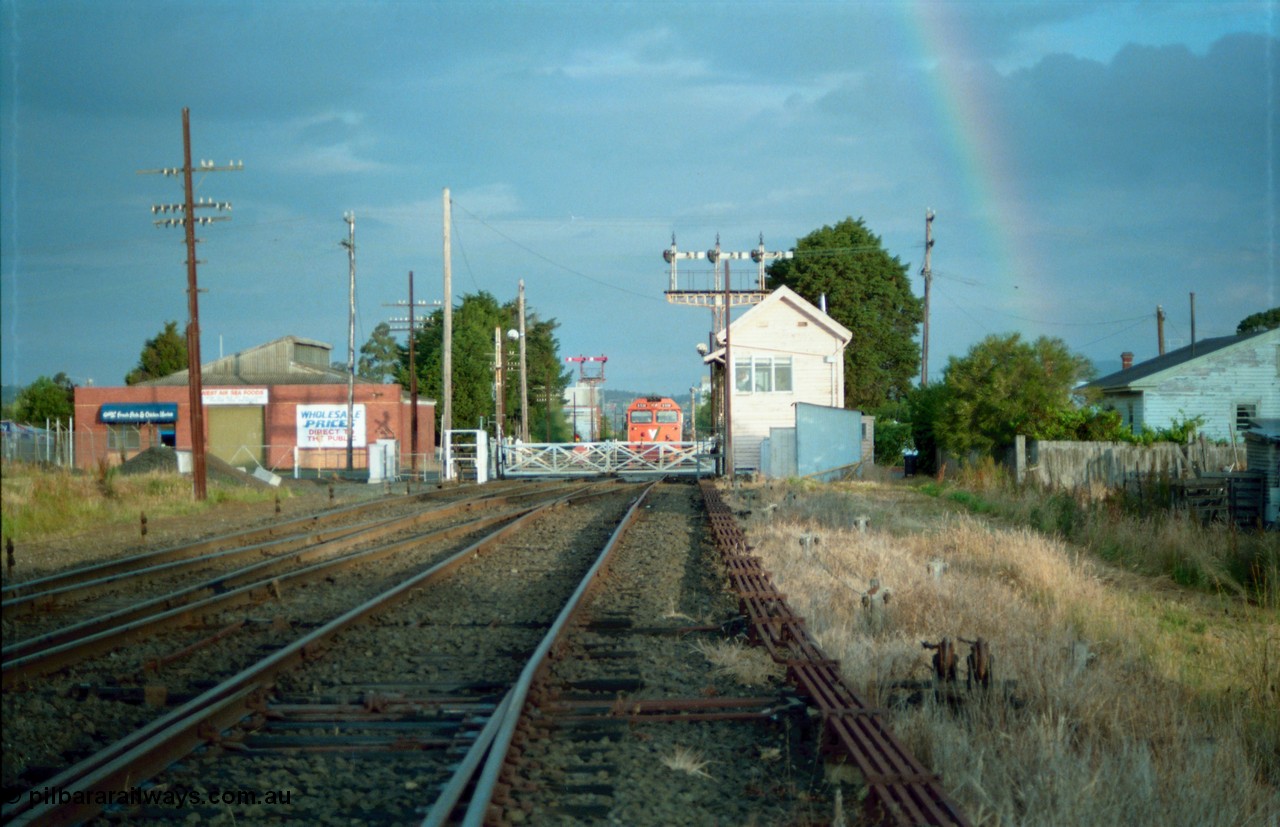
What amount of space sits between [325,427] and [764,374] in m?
28.2

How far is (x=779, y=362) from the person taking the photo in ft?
135

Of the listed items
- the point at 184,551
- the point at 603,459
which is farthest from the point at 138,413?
the point at 184,551

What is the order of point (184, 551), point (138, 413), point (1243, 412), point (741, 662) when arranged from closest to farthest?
1. point (741, 662)
2. point (184, 551)
3. point (1243, 412)
4. point (138, 413)

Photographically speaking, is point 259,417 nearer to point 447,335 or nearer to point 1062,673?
point 447,335

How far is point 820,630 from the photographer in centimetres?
787

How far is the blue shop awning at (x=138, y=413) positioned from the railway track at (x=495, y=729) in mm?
54214

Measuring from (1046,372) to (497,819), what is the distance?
28080mm

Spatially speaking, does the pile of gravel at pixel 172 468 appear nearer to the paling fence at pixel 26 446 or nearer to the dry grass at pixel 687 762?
the paling fence at pixel 26 446

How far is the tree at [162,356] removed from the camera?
81875 millimetres

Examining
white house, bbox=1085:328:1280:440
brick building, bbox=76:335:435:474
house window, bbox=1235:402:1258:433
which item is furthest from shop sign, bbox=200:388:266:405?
house window, bbox=1235:402:1258:433

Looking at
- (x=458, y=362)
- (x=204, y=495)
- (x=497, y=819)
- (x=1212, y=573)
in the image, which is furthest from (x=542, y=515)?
(x=458, y=362)

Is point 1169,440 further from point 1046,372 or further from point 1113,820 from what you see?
point 1113,820

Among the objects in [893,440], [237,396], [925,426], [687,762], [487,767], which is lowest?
[687,762]

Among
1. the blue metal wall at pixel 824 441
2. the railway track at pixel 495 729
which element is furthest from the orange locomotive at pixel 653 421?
the railway track at pixel 495 729
